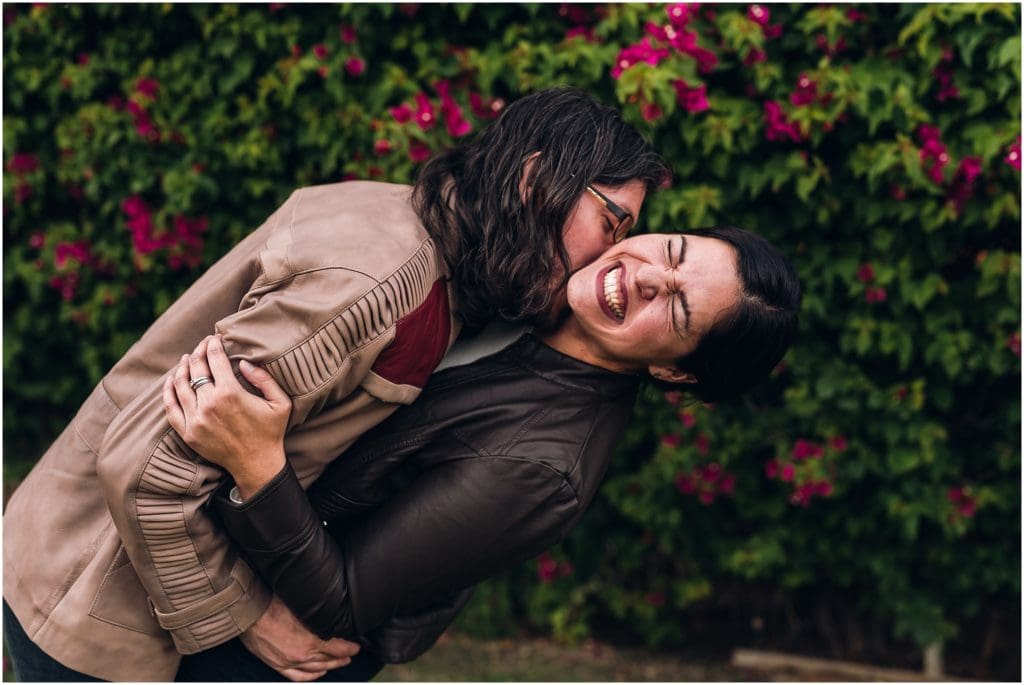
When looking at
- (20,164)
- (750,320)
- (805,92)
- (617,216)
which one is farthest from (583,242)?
(20,164)

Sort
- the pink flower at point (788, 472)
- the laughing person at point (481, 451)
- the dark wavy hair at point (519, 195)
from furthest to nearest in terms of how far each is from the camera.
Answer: the pink flower at point (788, 472)
the dark wavy hair at point (519, 195)
the laughing person at point (481, 451)

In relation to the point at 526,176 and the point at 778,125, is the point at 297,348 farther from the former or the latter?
the point at 778,125

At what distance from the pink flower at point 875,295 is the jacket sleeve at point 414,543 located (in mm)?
1952

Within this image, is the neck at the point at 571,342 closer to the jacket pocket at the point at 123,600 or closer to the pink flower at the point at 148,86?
the jacket pocket at the point at 123,600

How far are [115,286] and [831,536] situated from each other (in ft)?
10.4

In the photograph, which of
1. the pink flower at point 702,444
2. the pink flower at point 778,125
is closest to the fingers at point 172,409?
the pink flower at point 778,125

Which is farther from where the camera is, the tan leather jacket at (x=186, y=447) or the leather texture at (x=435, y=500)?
the leather texture at (x=435, y=500)

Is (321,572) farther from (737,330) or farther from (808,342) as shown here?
(808,342)

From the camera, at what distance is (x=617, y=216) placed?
89.0 inches

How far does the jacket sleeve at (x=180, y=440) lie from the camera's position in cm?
188

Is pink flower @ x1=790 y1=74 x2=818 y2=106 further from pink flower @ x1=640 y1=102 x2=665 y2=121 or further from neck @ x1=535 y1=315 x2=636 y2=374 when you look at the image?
neck @ x1=535 y1=315 x2=636 y2=374

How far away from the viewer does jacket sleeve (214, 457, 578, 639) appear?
2.04m

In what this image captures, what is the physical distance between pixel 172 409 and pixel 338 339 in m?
0.32

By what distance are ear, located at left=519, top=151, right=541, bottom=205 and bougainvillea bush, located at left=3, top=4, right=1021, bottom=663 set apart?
1.34 m
